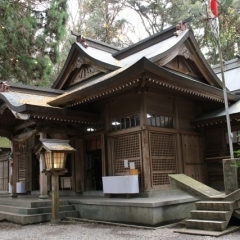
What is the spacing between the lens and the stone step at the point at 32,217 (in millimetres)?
8148

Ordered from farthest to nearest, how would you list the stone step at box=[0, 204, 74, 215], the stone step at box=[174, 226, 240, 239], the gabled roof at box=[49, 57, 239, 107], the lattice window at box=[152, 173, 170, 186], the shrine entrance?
the shrine entrance < the lattice window at box=[152, 173, 170, 186] < the stone step at box=[0, 204, 74, 215] < the gabled roof at box=[49, 57, 239, 107] < the stone step at box=[174, 226, 240, 239]

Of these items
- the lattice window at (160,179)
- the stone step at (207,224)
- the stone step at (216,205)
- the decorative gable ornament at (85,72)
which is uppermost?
the decorative gable ornament at (85,72)

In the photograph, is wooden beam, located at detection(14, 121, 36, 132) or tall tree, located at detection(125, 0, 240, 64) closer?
wooden beam, located at detection(14, 121, 36, 132)

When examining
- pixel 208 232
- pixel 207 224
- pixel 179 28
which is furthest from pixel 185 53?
pixel 208 232

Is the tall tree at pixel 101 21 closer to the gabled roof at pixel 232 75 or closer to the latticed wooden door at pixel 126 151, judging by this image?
the gabled roof at pixel 232 75

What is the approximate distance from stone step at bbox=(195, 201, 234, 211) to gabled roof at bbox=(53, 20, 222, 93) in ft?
16.1

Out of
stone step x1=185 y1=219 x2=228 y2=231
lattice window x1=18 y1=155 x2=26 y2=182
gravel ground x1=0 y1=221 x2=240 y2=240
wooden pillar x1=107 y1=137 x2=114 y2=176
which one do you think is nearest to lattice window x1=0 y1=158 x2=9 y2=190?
lattice window x1=18 y1=155 x2=26 y2=182

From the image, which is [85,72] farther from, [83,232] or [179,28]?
[83,232]

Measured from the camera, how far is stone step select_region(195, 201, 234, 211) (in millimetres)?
6118

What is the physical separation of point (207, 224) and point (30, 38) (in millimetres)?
14299

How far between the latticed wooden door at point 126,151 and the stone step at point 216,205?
286 centimetres

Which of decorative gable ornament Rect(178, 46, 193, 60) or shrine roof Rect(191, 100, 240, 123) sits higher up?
decorative gable ornament Rect(178, 46, 193, 60)

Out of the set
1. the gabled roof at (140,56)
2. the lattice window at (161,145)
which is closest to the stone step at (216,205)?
the lattice window at (161,145)

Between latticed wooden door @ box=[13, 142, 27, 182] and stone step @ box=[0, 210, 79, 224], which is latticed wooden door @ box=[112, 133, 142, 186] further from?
latticed wooden door @ box=[13, 142, 27, 182]
